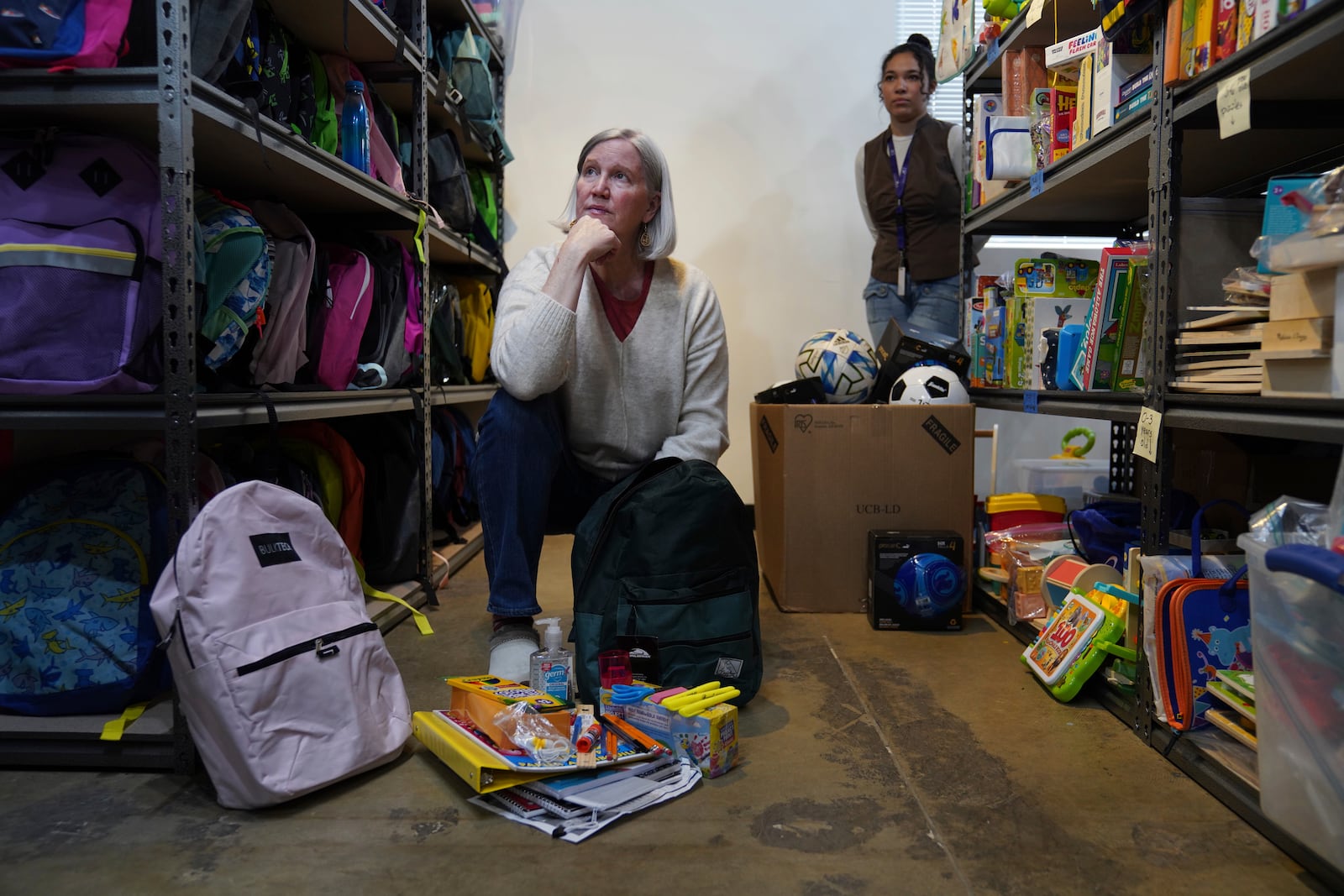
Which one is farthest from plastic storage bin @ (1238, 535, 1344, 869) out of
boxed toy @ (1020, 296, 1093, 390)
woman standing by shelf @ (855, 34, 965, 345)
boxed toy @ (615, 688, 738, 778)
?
woman standing by shelf @ (855, 34, 965, 345)

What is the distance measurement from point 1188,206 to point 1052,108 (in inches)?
27.4

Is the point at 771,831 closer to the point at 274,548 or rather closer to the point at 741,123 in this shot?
the point at 274,548

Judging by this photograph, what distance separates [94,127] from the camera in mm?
1511

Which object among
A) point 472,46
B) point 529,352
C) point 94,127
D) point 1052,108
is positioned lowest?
point 529,352

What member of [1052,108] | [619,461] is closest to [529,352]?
[619,461]

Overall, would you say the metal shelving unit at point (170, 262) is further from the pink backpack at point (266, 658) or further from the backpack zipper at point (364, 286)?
the backpack zipper at point (364, 286)

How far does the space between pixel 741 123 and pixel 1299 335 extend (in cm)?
280

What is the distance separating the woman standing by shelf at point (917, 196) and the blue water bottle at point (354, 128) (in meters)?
1.84

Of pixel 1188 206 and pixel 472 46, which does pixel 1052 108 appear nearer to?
pixel 1188 206

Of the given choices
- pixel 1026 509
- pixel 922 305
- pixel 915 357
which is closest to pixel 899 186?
pixel 922 305

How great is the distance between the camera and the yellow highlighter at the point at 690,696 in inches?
55.9

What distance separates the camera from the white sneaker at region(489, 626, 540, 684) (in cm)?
169

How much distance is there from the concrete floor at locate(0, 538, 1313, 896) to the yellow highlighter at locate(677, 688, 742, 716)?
0.32ft

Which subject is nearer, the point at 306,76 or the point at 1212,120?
the point at 1212,120
